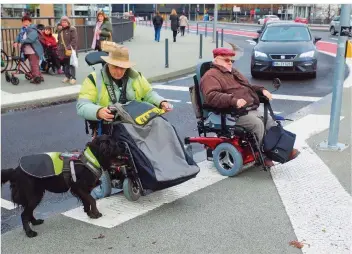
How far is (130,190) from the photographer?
4.75 meters

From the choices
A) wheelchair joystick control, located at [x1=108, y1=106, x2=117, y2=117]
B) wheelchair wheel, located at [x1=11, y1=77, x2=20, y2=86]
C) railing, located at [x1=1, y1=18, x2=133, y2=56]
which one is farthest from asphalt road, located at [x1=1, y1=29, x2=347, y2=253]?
railing, located at [x1=1, y1=18, x2=133, y2=56]

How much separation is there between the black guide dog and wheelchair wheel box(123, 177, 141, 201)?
503 mm

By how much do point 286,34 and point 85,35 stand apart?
28.3 ft

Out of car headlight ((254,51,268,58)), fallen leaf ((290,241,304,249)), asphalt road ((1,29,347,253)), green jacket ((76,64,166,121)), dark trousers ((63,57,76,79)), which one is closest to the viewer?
fallen leaf ((290,241,304,249))

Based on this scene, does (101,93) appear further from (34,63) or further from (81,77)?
(81,77)

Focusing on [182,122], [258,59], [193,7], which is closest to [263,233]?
[182,122]

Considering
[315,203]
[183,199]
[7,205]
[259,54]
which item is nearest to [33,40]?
[259,54]

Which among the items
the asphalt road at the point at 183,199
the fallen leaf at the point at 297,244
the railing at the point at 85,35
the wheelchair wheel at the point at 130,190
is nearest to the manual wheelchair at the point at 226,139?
the asphalt road at the point at 183,199

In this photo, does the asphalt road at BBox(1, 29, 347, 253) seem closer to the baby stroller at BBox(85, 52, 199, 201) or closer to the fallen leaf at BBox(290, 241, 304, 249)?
the fallen leaf at BBox(290, 241, 304, 249)

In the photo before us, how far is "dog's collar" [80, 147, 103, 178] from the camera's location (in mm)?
4078

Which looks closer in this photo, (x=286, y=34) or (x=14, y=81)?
(x=14, y=81)

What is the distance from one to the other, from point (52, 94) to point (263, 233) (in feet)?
27.3

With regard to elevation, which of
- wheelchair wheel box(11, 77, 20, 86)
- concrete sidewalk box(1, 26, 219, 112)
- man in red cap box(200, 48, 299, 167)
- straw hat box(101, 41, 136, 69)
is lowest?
concrete sidewalk box(1, 26, 219, 112)

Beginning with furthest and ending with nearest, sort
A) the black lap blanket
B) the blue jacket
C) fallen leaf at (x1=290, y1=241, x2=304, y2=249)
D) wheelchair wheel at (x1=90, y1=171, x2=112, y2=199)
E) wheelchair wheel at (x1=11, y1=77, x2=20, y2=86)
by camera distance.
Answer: wheelchair wheel at (x1=11, y1=77, x2=20, y2=86), the blue jacket, wheelchair wheel at (x1=90, y1=171, x2=112, y2=199), the black lap blanket, fallen leaf at (x1=290, y1=241, x2=304, y2=249)
